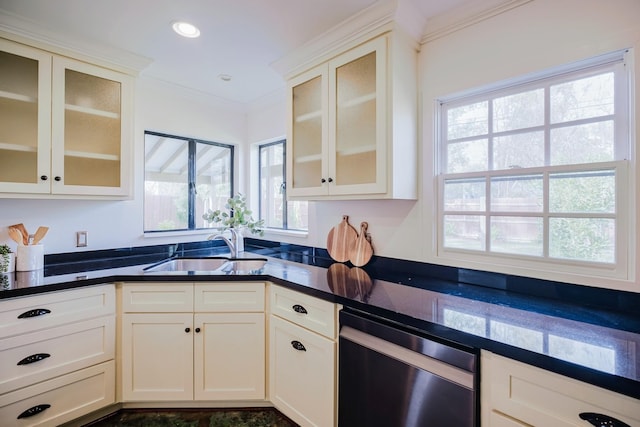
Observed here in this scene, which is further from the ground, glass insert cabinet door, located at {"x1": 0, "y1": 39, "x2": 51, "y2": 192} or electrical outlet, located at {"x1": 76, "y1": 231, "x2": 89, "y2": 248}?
glass insert cabinet door, located at {"x1": 0, "y1": 39, "x2": 51, "y2": 192}

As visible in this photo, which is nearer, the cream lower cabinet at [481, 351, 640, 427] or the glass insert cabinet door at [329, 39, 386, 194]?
the cream lower cabinet at [481, 351, 640, 427]

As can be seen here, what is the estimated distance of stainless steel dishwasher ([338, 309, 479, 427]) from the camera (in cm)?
100

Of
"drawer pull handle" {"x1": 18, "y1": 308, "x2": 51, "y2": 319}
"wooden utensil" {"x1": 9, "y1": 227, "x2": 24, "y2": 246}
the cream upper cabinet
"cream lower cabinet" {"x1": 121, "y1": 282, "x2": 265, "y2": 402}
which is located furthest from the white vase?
the cream upper cabinet

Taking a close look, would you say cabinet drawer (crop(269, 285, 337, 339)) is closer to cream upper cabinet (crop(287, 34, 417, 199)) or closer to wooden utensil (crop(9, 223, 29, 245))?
cream upper cabinet (crop(287, 34, 417, 199))

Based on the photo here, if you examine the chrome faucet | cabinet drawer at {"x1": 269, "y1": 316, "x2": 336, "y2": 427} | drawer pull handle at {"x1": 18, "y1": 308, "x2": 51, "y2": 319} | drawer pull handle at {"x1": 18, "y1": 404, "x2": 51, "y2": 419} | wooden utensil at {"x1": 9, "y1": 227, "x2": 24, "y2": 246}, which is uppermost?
wooden utensil at {"x1": 9, "y1": 227, "x2": 24, "y2": 246}

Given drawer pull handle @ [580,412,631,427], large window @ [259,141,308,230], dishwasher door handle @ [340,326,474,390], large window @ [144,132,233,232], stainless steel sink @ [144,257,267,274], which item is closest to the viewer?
drawer pull handle @ [580,412,631,427]

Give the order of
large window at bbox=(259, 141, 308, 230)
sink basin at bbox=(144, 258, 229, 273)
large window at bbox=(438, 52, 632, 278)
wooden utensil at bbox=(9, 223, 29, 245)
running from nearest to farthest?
large window at bbox=(438, 52, 632, 278), wooden utensil at bbox=(9, 223, 29, 245), sink basin at bbox=(144, 258, 229, 273), large window at bbox=(259, 141, 308, 230)

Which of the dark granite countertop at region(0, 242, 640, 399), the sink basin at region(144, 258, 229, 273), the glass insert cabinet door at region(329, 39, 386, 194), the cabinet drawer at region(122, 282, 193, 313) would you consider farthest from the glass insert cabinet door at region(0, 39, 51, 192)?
the glass insert cabinet door at region(329, 39, 386, 194)

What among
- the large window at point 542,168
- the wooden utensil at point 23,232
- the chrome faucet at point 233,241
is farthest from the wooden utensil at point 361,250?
the wooden utensil at point 23,232

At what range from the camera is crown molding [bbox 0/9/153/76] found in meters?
1.65

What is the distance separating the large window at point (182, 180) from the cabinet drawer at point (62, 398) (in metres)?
1.14

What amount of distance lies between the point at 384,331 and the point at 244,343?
3.23ft

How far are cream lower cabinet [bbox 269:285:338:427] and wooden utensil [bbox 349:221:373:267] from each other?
583mm

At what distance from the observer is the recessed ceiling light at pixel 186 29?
1695 millimetres
